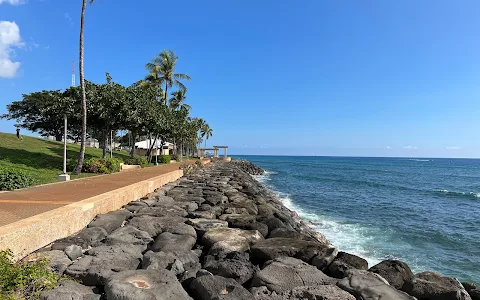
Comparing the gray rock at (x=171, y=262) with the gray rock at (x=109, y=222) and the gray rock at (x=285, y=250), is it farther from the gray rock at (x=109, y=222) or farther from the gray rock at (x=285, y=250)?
the gray rock at (x=109, y=222)

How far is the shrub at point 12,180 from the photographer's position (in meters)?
8.79

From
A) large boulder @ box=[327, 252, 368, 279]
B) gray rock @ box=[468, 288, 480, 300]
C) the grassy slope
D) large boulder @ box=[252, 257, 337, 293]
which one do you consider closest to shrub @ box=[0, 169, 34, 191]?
the grassy slope

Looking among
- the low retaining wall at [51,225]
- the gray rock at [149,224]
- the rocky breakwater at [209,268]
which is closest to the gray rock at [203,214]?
the rocky breakwater at [209,268]

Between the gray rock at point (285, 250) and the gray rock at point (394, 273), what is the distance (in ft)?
3.04

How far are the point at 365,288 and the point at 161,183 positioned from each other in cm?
1064

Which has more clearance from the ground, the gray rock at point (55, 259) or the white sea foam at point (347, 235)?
the gray rock at point (55, 259)

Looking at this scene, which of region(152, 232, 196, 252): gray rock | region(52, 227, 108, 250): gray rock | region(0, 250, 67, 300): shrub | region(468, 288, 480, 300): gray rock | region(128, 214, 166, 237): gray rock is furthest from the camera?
region(128, 214, 166, 237): gray rock

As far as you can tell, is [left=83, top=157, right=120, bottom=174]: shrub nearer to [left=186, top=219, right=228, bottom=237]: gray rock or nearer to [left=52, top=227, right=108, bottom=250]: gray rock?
[left=186, top=219, right=228, bottom=237]: gray rock

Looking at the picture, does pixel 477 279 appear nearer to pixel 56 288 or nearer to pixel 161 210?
pixel 161 210

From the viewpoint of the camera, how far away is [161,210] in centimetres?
830

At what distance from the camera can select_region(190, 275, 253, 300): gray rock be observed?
146 inches

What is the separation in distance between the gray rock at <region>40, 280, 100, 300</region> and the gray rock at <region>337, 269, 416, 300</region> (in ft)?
9.77

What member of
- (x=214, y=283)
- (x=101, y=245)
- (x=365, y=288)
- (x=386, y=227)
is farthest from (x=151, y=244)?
(x=386, y=227)

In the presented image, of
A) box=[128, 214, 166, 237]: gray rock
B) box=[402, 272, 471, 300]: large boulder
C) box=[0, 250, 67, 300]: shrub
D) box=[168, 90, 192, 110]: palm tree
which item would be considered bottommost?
box=[402, 272, 471, 300]: large boulder
